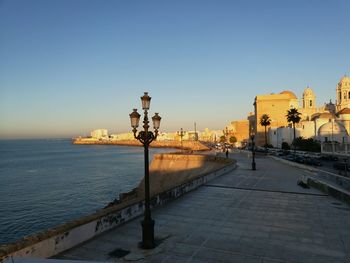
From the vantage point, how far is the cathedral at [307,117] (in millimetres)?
67125

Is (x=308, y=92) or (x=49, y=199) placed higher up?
(x=308, y=92)

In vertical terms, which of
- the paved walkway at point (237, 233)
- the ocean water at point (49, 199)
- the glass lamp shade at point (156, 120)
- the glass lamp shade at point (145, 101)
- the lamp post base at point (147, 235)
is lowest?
the ocean water at point (49, 199)

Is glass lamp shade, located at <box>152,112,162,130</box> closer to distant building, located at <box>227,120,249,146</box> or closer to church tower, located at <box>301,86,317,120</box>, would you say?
church tower, located at <box>301,86,317,120</box>

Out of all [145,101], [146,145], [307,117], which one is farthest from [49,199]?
[307,117]

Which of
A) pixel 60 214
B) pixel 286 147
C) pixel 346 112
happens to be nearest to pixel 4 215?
pixel 60 214

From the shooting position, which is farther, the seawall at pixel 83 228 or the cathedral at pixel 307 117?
the cathedral at pixel 307 117

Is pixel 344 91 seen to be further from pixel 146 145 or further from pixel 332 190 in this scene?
pixel 146 145

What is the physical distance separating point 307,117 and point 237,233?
9807 centimetres

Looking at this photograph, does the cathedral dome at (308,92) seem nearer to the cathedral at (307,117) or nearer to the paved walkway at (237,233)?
the cathedral at (307,117)

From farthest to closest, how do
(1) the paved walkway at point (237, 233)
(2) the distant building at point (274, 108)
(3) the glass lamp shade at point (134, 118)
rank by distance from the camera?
(2) the distant building at point (274, 108)
(3) the glass lamp shade at point (134, 118)
(1) the paved walkway at point (237, 233)

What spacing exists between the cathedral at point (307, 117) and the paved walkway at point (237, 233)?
57.4 metres

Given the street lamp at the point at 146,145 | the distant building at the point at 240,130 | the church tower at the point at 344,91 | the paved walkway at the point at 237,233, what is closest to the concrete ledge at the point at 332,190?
the paved walkway at the point at 237,233

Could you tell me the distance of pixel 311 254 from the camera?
8242 millimetres

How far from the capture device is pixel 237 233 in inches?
393
